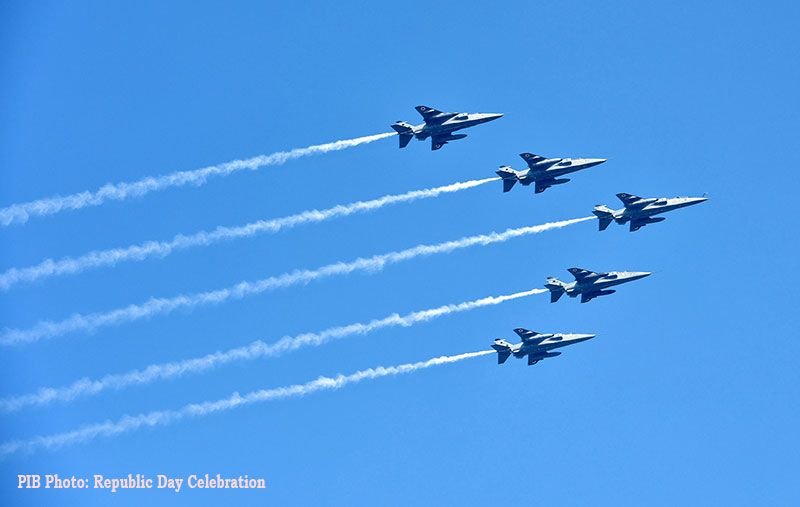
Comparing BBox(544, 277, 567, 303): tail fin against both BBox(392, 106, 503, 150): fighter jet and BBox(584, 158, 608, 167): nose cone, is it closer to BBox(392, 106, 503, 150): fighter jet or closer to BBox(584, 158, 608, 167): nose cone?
BBox(584, 158, 608, 167): nose cone

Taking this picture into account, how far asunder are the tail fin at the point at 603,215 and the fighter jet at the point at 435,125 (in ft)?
42.1

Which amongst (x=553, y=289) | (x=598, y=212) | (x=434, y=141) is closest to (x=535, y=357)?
(x=553, y=289)

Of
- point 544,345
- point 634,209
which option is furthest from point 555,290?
point 634,209

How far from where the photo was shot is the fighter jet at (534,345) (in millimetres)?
115875

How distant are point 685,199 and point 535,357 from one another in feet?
65.4

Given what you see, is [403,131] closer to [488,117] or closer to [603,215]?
[488,117]

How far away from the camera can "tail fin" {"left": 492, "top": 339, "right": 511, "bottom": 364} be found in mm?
115688

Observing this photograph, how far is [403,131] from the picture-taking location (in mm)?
114188

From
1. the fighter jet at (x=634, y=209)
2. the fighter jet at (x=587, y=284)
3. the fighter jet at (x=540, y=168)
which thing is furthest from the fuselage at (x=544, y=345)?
the fighter jet at (x=540, y=168)

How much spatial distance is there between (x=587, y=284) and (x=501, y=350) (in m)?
9.88

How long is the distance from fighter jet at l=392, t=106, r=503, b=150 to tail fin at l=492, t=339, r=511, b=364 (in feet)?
61.3

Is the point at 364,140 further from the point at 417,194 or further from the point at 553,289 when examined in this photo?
the point at 553,289

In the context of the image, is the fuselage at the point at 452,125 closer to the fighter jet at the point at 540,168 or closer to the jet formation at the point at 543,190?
the jet formation at the point at 543,190

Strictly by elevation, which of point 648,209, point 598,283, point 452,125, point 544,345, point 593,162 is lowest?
Result: point 544,345
